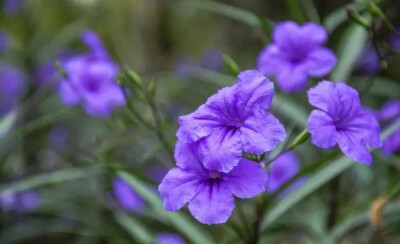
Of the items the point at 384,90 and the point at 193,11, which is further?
the point at 193,11

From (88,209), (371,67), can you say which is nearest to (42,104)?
(88,209)

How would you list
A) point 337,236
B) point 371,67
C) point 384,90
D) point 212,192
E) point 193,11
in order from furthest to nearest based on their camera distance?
point 193,11 < point 371,67 < point 384,90 < point 337,236 < point 212,192

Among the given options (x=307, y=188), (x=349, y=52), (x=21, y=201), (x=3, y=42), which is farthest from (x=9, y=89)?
(x=307, y=188)

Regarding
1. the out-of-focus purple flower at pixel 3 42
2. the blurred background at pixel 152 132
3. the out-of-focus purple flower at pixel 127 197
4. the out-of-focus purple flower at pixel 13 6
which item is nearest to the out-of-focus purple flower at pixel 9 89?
the blurred background at pixel 152 132

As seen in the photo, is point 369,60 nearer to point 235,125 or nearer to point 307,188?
point 307,188

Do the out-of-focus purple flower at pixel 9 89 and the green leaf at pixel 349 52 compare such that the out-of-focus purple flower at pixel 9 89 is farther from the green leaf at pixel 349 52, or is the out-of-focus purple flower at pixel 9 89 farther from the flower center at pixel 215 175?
the flower center at pixel 215 175

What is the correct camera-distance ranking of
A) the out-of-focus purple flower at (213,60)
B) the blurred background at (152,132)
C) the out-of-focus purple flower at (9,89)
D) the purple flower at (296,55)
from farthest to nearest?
the out-of-focus purple flower at (213,60), the out-of-focus purple flower at (9,89), the blurred background at (152,132), the purple flower at (296,55)

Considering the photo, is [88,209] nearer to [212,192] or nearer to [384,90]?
[384,90]
